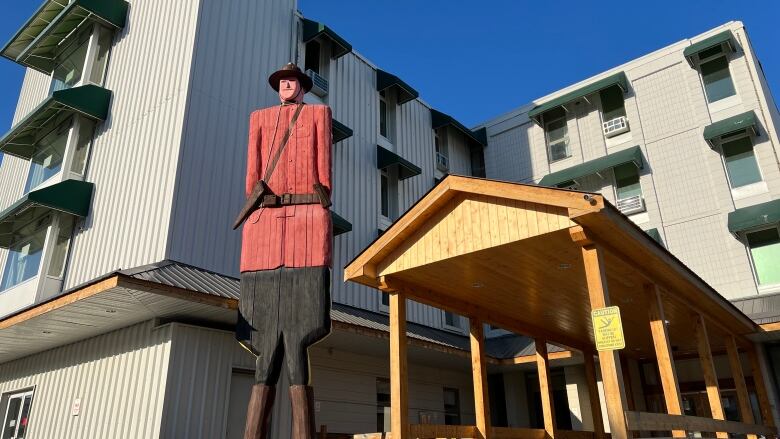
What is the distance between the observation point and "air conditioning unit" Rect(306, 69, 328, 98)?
60.0 ft

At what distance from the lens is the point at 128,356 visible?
12227mm

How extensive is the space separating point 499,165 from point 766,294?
37.3 feet

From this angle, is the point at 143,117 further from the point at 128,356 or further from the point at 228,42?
the point at 128,356

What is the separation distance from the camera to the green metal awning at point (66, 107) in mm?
15922

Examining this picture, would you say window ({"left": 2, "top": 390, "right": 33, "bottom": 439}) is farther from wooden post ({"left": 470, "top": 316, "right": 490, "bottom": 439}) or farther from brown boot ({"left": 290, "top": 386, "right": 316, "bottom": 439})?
brown boot ({"left": 290, "top": 386, "right": 316, "bottom": 439})

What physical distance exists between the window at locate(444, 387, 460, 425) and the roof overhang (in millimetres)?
8461

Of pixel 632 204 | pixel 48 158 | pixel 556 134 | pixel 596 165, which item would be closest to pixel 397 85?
pixel 556 134

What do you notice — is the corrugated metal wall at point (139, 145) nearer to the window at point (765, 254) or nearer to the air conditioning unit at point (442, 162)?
the air conditioning unit at point (442, 162)

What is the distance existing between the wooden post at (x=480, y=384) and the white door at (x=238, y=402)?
5.06 m

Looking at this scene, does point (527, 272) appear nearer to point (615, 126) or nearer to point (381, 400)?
point (381, 400)

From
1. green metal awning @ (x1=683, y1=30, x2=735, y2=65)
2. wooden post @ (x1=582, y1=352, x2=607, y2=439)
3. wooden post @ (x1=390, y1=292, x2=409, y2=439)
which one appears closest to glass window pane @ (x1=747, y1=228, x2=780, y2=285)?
green metal awning @ (x1=683, y1=30, x2=735, y2=65)

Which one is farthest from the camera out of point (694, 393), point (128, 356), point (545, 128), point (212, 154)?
point (545, 128)

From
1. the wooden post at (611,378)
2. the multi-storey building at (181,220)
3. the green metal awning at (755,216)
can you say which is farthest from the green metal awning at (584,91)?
the wooden post at (611,378)

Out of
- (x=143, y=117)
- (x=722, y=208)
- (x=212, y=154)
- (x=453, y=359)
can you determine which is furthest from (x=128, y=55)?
(x=722, y=208)
